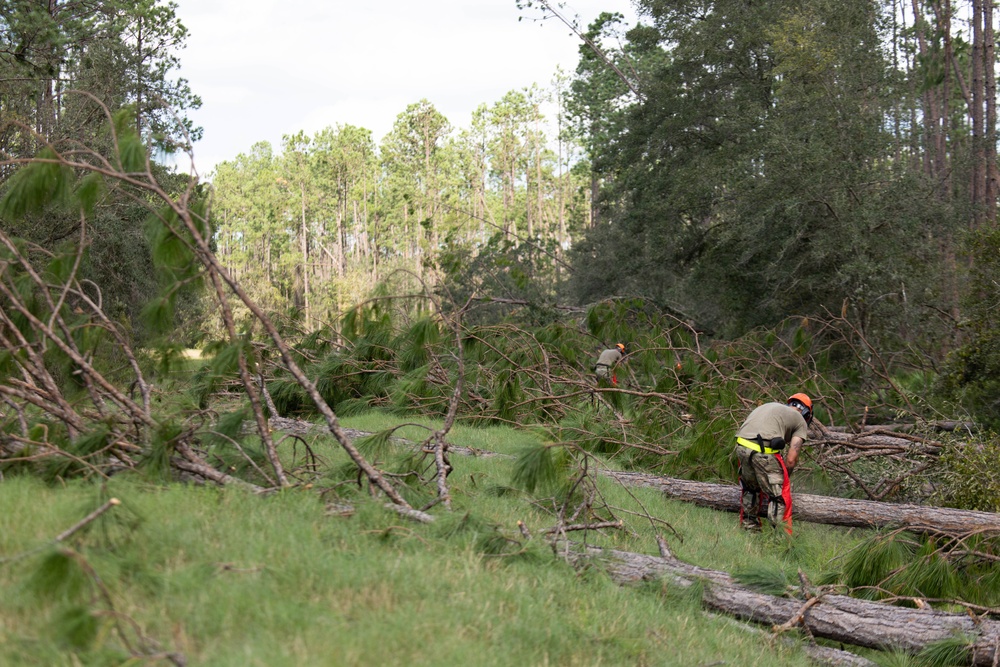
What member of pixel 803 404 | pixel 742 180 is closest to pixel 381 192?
pixel 742 180

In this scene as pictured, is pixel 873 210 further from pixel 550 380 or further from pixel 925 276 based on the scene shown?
pixel 550 380

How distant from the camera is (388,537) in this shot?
4.77 metres

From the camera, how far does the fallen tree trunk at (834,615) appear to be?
5.19 meters

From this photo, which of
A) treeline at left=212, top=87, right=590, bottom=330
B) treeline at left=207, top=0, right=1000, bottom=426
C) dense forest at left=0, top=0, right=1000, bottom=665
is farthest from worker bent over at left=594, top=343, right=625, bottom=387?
treeline at left=212, top=87, right=590, bottom=330

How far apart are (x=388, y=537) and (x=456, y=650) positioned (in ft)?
4.44

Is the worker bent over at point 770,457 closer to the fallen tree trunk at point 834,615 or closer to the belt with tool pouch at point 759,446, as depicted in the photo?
the belt with tool pouch at point 759,446

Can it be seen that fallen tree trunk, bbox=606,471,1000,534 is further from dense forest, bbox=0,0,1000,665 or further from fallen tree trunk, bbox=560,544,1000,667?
fallen tree trunk, bbox=560,544,1000,667

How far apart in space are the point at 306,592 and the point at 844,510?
601cm

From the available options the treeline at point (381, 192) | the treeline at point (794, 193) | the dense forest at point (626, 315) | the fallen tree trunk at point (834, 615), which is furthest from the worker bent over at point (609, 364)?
the treeline at point (381, 192)

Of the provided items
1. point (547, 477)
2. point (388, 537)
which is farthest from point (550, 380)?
point (388, 537)

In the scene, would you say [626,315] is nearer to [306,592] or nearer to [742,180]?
[742,180]

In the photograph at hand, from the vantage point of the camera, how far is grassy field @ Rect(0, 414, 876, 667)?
3123mm

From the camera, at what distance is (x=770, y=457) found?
8.15 meters

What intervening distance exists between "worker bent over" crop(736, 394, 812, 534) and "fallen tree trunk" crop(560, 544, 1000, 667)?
97.5 inches
